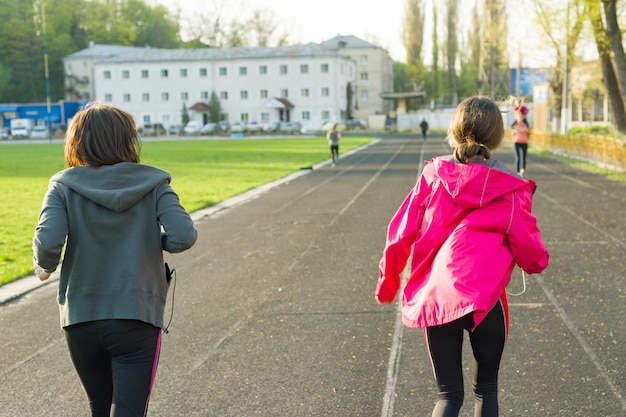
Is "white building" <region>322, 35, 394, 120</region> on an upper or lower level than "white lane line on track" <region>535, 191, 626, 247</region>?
upper

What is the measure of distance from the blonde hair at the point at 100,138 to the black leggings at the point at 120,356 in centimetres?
64

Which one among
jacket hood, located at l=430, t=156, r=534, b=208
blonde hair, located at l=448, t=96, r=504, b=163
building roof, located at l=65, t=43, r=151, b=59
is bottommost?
jacket hood, located at l=430, t=156, r=534, b=208

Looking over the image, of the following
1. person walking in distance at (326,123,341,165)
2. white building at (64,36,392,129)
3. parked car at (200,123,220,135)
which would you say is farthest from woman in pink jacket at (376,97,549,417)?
white building at (64,36,392,129)

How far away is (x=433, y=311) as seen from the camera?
3098 mm

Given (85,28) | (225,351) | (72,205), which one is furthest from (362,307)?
(85,28)

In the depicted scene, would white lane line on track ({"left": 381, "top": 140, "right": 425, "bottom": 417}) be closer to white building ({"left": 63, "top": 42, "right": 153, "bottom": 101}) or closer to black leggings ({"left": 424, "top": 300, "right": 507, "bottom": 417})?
black leggings ({"left": 424, "top": 300, "right": 507, "bottom": 417})

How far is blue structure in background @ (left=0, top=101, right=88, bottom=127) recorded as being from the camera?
80250 millimetres

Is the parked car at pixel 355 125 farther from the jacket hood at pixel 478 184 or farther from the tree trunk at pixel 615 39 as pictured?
the jacket hood at pixel 478 184

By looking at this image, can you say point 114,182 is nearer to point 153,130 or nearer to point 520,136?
point 520,136

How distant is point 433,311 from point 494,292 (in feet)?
0.85

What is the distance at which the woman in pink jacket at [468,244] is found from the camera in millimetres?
3088

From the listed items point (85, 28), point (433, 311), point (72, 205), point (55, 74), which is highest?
point (85, 28)

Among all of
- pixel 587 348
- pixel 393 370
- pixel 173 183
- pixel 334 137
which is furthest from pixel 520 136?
pixel 393 370

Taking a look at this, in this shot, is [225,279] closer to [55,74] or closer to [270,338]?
[270,338]
